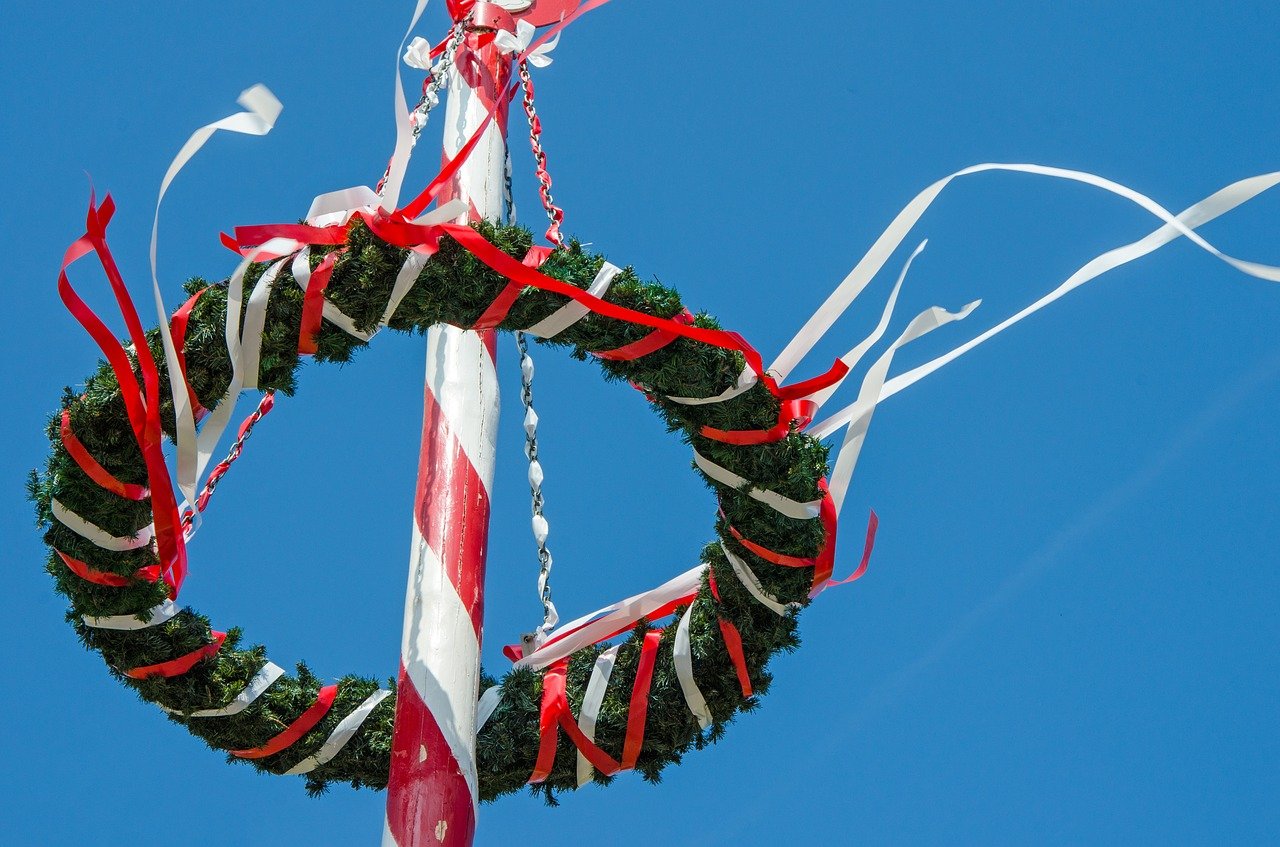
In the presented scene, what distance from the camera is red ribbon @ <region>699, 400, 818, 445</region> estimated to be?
4277 millimetres

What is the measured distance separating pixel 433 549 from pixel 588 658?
22.9 inches

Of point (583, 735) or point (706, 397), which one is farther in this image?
point (583, 735)

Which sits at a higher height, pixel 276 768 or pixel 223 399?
pixel 223 399

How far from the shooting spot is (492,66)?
5.84 meters

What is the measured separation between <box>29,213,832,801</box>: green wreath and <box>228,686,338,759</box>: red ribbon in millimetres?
15

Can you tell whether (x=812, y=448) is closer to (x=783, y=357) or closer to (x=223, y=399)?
(x=783, y=357)

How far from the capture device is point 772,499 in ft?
14.1

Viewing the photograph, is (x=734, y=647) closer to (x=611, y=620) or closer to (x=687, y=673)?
(x=687, y=673)

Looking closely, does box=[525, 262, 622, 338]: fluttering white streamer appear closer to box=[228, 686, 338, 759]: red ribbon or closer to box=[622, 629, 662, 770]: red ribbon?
box=[622, 629, 662, 770]: red ribbon

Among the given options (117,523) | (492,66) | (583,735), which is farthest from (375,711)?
(492,66)

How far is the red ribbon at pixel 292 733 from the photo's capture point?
15.5 ft

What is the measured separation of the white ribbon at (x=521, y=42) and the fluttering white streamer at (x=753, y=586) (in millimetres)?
2303

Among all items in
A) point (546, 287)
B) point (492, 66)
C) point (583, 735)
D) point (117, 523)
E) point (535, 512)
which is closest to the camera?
point (546, 287)

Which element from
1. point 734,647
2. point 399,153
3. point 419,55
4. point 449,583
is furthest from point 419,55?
point 734,647
